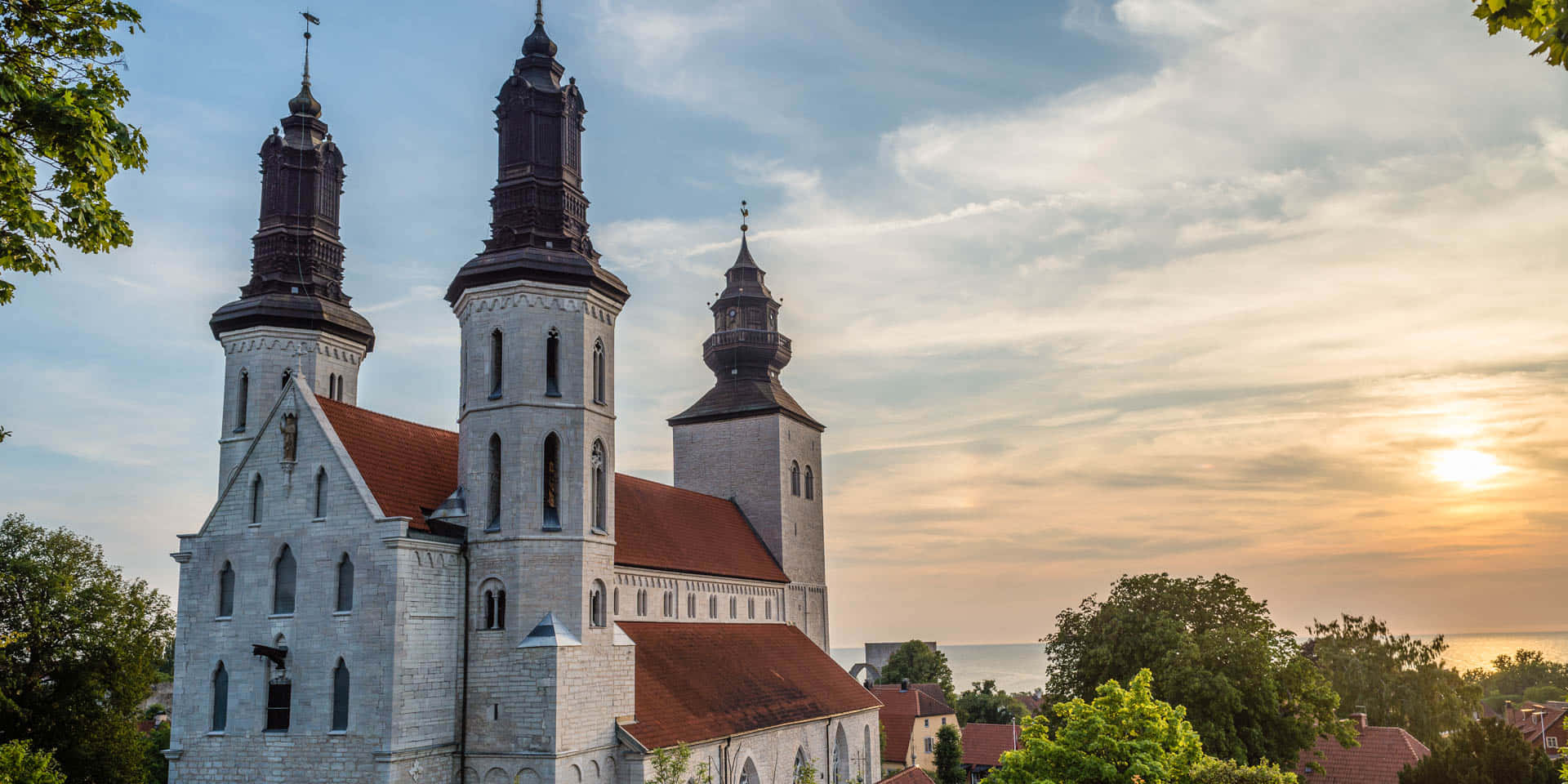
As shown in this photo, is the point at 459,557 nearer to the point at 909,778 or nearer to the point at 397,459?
the point at 397,459

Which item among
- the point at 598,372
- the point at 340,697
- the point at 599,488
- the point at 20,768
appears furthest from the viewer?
the point at 598,372

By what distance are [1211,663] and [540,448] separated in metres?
27.3

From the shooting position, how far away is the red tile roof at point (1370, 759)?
46.3 m

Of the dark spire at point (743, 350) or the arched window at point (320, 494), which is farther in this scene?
the dark spire at point (743, 350)

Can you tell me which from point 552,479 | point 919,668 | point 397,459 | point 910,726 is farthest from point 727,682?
point 919,668

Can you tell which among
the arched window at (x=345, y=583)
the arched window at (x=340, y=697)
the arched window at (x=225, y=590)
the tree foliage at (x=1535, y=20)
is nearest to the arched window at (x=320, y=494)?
the arched window at (x=345, y=583)

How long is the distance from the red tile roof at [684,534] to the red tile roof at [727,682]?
226cm

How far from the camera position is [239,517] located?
94.0ft

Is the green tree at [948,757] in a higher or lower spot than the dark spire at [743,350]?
lower

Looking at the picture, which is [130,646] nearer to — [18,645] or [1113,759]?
[18,645]

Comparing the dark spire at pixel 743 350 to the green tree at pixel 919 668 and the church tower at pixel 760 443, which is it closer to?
the church tower at pixel 760 443

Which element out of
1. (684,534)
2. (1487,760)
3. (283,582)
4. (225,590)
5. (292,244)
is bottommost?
(1487,760)

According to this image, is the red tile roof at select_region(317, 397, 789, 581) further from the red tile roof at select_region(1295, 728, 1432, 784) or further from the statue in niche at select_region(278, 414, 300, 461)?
the red tile roof at select_region(1295, 728, 1432, 784)

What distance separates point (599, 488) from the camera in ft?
98.0
